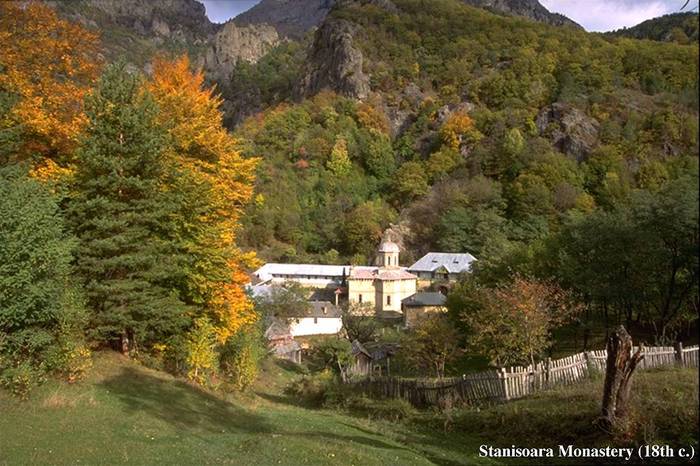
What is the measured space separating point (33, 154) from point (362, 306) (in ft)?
126

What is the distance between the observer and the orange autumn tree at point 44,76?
695 inches

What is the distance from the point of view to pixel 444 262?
205 feet

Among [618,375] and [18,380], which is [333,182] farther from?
[618,375]

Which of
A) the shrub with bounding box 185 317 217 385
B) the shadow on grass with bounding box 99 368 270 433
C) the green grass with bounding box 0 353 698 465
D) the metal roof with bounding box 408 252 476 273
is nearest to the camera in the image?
the green grass with bounding box 0 353 698 465

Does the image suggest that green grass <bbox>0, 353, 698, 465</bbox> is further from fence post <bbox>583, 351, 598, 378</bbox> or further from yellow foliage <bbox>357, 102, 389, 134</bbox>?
yellow foliage <bbox>357, 102, 389, 134</bbox>

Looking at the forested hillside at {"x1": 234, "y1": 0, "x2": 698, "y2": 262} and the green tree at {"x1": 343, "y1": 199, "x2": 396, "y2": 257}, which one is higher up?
the forested hillside at {"x1": 234, "y1": 0, "x2": 698, "y2": 262}

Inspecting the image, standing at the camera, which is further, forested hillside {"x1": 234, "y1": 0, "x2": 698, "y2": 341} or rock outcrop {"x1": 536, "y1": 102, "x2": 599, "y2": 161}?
rock outcrop {"x1": 536, "y1": 102, "x2": 599, "y2": 161}

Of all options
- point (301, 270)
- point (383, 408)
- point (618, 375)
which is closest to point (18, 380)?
point (383, 408)

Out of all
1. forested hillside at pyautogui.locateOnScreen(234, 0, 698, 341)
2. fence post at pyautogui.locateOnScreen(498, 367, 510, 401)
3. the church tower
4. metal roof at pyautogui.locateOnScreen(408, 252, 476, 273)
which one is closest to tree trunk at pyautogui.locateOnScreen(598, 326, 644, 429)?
fence post at pyautogui.locateOnScreen(498, 367, 510, 401)

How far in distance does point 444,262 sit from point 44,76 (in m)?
50.1

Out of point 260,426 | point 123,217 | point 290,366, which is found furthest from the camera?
point 290,366

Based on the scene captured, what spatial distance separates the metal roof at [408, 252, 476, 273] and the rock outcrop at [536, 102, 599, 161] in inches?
962

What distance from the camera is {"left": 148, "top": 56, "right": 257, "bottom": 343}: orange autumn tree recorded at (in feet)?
58.6

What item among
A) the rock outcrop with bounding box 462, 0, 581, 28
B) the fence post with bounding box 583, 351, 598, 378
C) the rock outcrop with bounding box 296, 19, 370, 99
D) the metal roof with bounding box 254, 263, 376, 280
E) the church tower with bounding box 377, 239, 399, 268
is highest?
the rock outcrop with bounding box 462, 0, 581, 28
